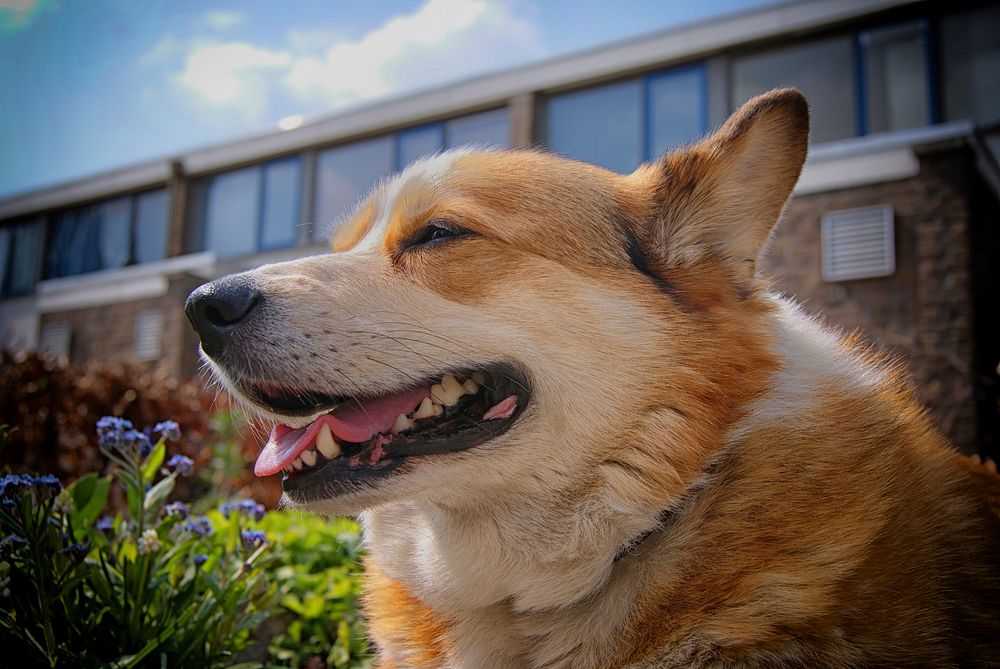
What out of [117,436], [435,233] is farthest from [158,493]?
[435,233]

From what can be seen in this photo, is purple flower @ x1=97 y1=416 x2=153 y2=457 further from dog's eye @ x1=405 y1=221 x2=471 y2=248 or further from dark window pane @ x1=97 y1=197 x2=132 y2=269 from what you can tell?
dark window pane @ x1=97 y1=197 x2=132 y2=269

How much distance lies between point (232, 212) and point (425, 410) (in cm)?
1994

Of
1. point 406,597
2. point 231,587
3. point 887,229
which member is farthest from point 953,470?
point 887,229

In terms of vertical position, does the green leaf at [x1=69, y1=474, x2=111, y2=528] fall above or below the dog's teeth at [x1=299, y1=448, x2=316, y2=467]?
below

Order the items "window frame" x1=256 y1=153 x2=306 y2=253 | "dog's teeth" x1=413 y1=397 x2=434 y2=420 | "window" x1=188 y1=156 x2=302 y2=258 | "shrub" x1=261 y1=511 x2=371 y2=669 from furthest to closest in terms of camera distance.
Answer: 1. "window" x1=188 y1=156 x2=302 y2=258
2. "window frame" x1=256 y1=153 x2=306 y2=253
3. "shrub" x1=261 y1=511 x2=371 y2=669
4. "dog's teeth" x1=413 y1=397 x2=434 y2=420

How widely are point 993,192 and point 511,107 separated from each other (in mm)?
8444

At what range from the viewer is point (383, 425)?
92.0 inches

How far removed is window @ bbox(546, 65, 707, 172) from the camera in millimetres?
14516

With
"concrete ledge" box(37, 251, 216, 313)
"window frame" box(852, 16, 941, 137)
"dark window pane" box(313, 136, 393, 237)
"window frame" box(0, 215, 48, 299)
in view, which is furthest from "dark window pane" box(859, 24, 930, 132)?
"window frame" box(0, 215, 48, 299)

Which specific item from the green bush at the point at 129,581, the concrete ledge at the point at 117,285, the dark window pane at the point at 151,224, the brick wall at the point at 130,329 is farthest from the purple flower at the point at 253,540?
the dark window pane at the point at 151,224

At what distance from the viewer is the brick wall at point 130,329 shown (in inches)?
669

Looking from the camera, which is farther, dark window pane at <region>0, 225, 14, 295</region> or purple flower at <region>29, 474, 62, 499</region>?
dark window pane at <region>0, 225, 14, 295</region>

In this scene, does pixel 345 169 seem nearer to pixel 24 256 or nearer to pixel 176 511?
pixel 24 256

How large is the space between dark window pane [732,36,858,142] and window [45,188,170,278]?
610 inches
